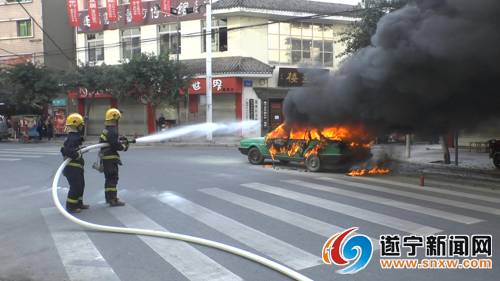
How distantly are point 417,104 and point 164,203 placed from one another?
5901 millimetres

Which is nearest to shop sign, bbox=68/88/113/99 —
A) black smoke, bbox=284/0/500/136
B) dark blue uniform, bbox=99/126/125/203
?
black smoke, bbox=284/0/500/136

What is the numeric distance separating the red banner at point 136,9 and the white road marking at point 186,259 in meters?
27.0

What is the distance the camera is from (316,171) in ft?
45.5

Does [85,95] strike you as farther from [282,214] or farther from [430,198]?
[430,198]

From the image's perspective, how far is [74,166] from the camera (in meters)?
8.75

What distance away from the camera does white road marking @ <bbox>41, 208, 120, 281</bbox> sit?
545 cm

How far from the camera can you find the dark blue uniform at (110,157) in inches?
353

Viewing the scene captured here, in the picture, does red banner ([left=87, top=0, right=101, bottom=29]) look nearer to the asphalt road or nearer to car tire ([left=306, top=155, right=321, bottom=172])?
the asphalt road

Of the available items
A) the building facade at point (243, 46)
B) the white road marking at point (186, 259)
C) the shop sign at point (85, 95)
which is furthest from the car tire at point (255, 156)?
the shop sign at point (85, 95)

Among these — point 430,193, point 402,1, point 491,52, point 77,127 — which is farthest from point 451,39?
point 77,127

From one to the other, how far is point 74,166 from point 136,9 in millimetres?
25704

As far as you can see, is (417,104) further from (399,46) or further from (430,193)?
(430,193)

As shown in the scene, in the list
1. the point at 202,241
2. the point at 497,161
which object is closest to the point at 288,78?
the point at 497,161

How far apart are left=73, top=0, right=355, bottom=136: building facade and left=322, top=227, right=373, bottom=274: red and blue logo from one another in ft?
71.9
